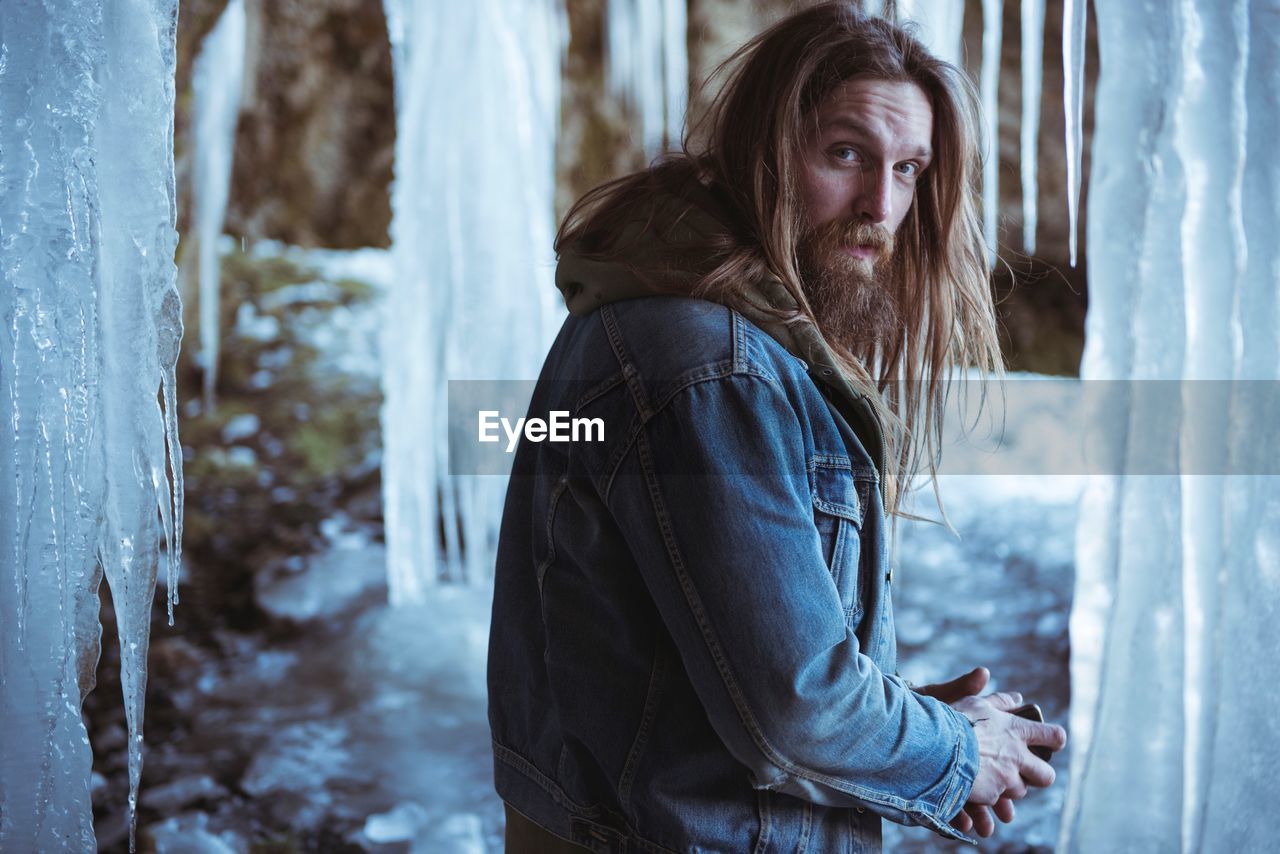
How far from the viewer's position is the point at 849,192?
1.15m

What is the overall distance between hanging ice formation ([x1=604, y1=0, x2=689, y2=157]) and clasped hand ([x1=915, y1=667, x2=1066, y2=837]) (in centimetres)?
376

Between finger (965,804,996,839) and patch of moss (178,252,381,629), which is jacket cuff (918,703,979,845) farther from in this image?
patch of moss (178,252,381,629)

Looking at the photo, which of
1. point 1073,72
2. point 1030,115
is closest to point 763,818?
point 1073,72

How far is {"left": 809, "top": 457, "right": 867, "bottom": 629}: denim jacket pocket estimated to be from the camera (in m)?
1.00

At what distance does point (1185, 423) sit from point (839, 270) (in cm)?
107

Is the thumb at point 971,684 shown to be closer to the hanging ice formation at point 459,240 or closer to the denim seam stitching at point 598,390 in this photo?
the denim seam stitching at point 598,390

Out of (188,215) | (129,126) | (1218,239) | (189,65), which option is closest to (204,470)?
(188,215)

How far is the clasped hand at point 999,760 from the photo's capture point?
1102 mm

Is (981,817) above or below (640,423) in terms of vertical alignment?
below

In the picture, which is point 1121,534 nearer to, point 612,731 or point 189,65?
point 612,731

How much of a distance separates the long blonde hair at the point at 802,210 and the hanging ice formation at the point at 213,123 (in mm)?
4029

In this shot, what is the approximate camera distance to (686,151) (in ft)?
4.01

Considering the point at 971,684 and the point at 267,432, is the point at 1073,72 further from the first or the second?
the point at 267,432

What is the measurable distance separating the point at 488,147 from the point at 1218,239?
7.98 ft
